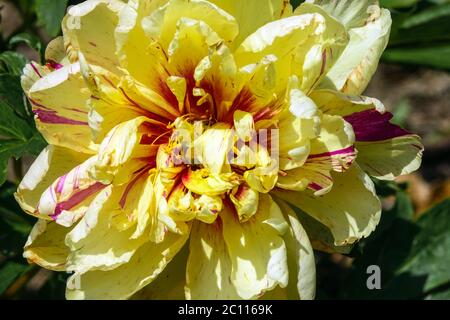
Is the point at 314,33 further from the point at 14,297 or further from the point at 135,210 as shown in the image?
the point at 14,297

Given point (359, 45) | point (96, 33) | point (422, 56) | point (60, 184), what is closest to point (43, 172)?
point (60, 184)

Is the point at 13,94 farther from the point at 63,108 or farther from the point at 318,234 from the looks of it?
the point at 318,234

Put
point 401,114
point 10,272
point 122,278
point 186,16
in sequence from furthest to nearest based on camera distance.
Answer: point 401,114 < point 10,272 < point 122,278 < point 186,16

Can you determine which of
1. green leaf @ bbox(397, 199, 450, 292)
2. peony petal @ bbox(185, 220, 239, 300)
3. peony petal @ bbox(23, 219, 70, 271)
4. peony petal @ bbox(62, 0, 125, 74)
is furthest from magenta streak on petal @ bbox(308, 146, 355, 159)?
green leaf @ bbox(397, 199, 450, 292)

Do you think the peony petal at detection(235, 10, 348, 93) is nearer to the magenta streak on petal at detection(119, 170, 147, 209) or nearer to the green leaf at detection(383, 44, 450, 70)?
the magenta streak on petal at detection(119, 170, 147, 209)

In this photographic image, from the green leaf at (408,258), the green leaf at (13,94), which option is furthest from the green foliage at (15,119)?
the green leaf at (408,258)
